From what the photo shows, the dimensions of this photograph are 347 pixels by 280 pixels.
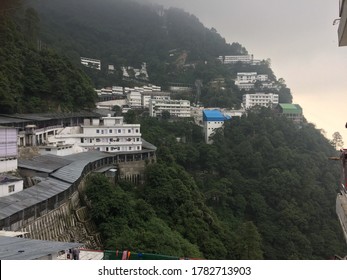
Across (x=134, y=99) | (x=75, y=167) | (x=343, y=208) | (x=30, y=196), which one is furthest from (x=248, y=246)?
(x=134, y=99)

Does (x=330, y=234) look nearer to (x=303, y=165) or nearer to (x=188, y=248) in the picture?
(x=303, y=165)

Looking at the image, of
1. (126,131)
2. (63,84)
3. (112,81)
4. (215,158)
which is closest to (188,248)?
(126,131)

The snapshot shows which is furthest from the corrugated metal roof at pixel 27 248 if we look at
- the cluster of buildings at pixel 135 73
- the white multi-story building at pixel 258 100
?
the white multi-story building at pixel 258 100

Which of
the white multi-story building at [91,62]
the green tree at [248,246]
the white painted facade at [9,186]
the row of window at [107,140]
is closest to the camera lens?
the white painted facade at [9,186]

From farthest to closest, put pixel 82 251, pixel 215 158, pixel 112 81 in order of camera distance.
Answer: pixel 112 81, pixel 215 158, pixel 82 251

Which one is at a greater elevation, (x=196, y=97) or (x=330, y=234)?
(x=196, y=97)

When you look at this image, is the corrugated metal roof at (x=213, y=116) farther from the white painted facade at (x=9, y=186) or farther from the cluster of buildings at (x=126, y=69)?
the white painted facade at (x=9, y=186)
